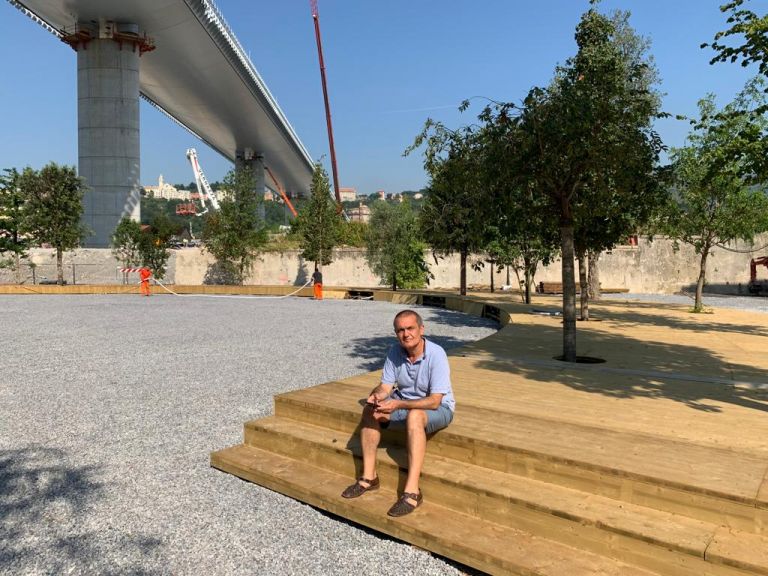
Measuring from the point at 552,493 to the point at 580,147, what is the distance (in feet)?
20.6

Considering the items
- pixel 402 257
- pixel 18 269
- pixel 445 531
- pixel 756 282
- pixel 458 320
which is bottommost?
pixel 445 531

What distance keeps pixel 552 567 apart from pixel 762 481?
58.5 inches

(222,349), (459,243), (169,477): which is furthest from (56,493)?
(459,243)

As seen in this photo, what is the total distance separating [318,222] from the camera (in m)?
35.1

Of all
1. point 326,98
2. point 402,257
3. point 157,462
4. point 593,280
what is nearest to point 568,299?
point 157,462

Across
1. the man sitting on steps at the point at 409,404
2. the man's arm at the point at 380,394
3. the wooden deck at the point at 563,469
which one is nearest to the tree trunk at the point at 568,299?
the wooden deck at the point at 563,469

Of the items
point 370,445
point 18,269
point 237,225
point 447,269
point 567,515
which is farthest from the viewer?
point 237,225

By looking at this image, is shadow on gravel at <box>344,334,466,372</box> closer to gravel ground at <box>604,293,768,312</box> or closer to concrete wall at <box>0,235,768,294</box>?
gravel ground at <box>604,293,768,312</box>

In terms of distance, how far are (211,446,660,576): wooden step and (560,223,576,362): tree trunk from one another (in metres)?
5.24

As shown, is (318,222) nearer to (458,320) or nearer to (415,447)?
(458,320)

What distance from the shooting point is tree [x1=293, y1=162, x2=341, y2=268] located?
115ft

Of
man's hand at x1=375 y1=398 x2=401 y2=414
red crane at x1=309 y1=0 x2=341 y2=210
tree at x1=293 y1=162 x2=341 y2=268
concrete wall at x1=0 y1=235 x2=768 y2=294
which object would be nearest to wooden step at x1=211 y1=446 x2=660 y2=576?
man's hand at x1=375 y1=398 x2=401 y2=414

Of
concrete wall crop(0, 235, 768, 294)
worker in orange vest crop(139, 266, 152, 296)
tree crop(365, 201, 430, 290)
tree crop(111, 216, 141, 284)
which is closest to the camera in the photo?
worker in orange vest crop(139, 266, 152, 296)

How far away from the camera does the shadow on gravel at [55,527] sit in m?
3.50
